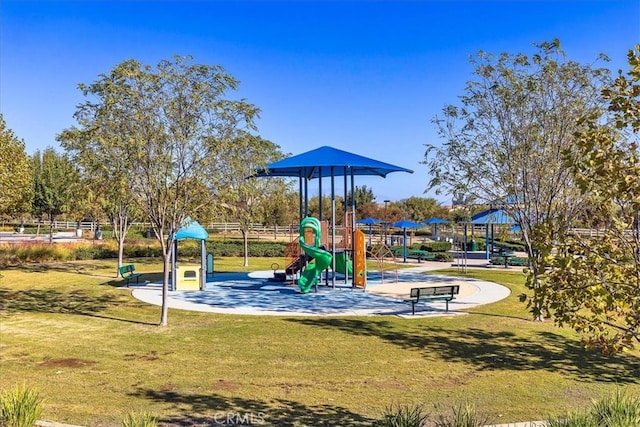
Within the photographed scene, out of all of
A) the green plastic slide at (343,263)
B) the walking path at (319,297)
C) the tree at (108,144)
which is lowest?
the walking path at (319,297)

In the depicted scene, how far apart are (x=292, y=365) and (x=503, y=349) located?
4477 mm

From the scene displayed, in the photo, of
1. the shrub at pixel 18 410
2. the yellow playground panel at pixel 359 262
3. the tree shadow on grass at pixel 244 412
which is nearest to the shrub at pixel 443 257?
the yellow playground panel at pixel 359 262

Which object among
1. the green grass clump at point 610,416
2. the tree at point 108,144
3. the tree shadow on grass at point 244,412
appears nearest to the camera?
the green grass clump at point 610,416

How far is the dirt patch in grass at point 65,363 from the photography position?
29.3ft

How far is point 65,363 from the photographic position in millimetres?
9125

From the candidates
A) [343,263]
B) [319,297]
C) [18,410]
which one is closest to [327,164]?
[319,297]

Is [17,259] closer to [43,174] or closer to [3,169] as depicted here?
[3,169]

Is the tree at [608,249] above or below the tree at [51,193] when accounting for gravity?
below

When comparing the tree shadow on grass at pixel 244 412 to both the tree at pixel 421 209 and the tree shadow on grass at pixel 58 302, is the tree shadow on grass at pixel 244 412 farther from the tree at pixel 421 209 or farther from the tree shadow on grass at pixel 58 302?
the tree at pixel 421 209

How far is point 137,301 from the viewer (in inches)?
627

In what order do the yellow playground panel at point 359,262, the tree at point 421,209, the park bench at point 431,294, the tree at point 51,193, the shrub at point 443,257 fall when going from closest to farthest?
the park bench at point 431,294 → the yellow playground panel at point 359,262 → the shrub at point 443,257 → the tree at point 51,193 → the tree at point 421,209

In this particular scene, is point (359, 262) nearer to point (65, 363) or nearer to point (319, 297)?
point (319, 297)

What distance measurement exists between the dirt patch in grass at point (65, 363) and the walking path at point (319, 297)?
211 inches

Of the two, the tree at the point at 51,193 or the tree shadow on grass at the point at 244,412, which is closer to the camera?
the tree shadow on grass at the point at 244,412
